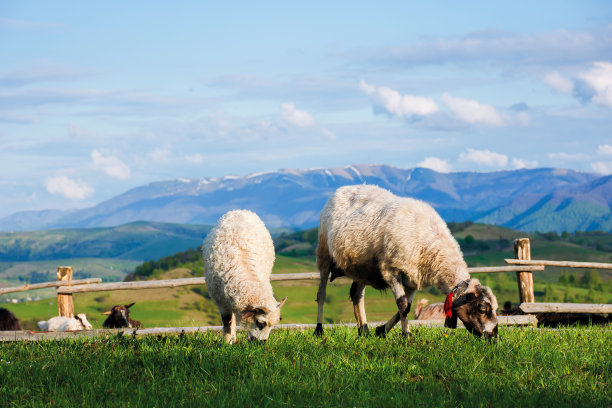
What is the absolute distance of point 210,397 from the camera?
5.68 metres

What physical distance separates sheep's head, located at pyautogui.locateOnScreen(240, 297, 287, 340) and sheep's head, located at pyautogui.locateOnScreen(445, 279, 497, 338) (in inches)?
101

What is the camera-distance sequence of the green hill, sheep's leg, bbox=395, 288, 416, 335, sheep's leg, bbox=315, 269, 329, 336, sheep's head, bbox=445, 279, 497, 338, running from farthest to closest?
the green hill, sheep's leg, bbox=315, 269, 329, 336, sheep's leg, bbox=395, 288, 416, 335, sheep's head, bbox=445, 279, 497, 338

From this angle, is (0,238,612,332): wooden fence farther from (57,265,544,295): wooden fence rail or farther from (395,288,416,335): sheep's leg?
(395,288,416,335): sheep's leg

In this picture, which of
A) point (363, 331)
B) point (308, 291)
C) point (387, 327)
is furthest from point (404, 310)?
point (308, 291)

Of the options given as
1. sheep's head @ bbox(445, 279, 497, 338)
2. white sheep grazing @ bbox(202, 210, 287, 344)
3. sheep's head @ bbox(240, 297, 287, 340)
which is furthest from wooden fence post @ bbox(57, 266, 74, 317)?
sheep's head @ bbox(445, 279, 497, 338)

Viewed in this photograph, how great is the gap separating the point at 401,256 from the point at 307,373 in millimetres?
3031

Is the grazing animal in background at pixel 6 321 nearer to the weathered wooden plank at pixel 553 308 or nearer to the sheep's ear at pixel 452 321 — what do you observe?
the sheep's ear at pixel 452 321

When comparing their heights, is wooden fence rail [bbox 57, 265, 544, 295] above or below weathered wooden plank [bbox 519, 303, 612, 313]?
above

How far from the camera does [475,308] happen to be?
26.7 ft

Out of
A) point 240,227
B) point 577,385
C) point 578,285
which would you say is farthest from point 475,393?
point 578,285

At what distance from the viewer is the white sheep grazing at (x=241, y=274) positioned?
8320 mm

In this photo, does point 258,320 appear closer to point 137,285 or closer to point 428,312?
point 137,285

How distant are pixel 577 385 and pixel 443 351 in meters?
1.74

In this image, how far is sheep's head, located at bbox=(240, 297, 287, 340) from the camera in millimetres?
8188
